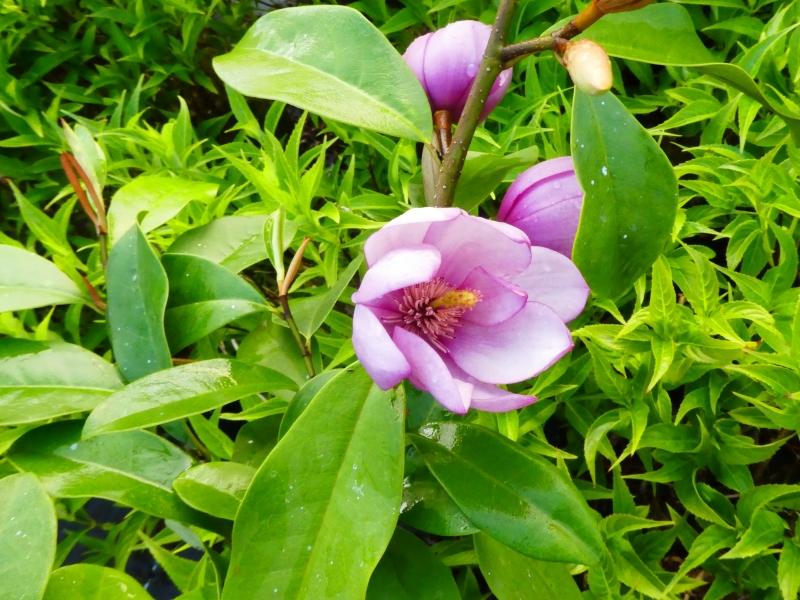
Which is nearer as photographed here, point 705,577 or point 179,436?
point 179,436

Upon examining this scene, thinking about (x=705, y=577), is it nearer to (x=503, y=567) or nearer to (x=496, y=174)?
(x=503, y=567)

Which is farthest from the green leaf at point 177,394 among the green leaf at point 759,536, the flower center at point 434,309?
the green leaf at point 759,536

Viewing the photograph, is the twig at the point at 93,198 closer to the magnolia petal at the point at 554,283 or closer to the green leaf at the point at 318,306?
the green leaf at the point at 318,306

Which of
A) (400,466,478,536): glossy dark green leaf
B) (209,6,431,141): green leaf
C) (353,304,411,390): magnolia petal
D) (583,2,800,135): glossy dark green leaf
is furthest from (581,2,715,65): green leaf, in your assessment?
(400,466,478,536): glossy dark green leaf

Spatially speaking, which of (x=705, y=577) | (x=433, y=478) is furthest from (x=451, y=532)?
(x=705, y=577)

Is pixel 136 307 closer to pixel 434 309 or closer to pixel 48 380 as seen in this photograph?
pixel 48 380
